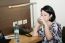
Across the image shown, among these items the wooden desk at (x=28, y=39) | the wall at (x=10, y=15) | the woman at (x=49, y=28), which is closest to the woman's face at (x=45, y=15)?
the woman at (x=49, y=28)

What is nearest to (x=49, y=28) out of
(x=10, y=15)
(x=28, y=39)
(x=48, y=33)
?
(x=48, y=33)

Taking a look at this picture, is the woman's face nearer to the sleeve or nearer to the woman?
the woman

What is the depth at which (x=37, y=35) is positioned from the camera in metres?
2.64

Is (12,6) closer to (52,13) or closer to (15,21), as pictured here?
(15,21)

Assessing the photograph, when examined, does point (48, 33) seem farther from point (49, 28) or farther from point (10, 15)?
point (10, 15)

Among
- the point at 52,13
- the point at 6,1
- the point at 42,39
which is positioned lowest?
the point at 42,39

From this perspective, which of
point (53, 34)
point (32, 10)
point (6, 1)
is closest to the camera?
point (53, 34)

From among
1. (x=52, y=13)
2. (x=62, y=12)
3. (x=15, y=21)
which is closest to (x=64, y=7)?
(x=62, y=12)

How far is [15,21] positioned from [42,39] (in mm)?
651

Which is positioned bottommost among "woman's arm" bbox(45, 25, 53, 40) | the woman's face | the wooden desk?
the wooden desk

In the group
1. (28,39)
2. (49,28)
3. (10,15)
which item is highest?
(10,15)

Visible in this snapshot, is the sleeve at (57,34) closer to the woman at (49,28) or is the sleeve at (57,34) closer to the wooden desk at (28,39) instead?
the woman at (49,28)

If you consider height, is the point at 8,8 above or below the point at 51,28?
above

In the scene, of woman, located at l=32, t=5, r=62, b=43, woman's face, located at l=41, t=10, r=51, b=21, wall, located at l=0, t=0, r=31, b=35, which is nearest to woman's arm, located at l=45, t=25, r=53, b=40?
woman, located at l=32, t=5, r=62, b=43
